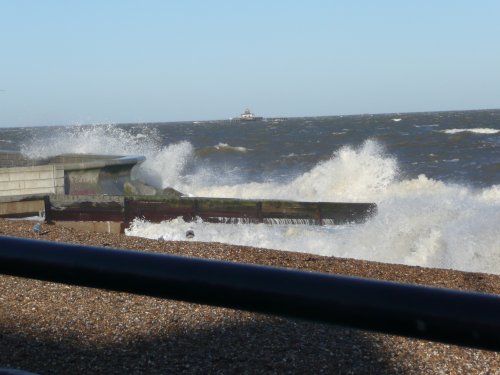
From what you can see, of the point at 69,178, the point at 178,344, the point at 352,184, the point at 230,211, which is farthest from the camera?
the point at 352,184

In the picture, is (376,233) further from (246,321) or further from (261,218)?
(246,321)

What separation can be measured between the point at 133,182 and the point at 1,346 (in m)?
16.1

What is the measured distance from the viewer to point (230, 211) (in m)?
16.4

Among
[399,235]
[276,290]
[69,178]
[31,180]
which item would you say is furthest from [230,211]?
[276,290]

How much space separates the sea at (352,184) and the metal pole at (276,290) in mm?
11741

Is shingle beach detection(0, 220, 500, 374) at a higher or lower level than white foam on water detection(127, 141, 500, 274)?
higher

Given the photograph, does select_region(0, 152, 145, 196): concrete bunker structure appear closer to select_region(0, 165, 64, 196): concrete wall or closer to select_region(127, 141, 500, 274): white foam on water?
select_region(0, 165, 64, 196): concrete wall

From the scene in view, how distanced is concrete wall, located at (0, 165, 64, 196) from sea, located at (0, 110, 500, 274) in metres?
2.36

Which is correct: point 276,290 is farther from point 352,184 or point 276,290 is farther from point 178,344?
point 352,184

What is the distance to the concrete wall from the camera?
16719 millimetres

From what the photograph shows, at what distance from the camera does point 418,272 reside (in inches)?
326

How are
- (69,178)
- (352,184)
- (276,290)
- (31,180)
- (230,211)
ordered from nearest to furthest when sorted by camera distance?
(276,290) < (230,211) < (31,180) < (69,178) < (352,184)

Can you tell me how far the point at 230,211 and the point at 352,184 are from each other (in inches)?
461

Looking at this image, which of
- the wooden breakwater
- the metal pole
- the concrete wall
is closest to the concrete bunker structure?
the concrete wall
